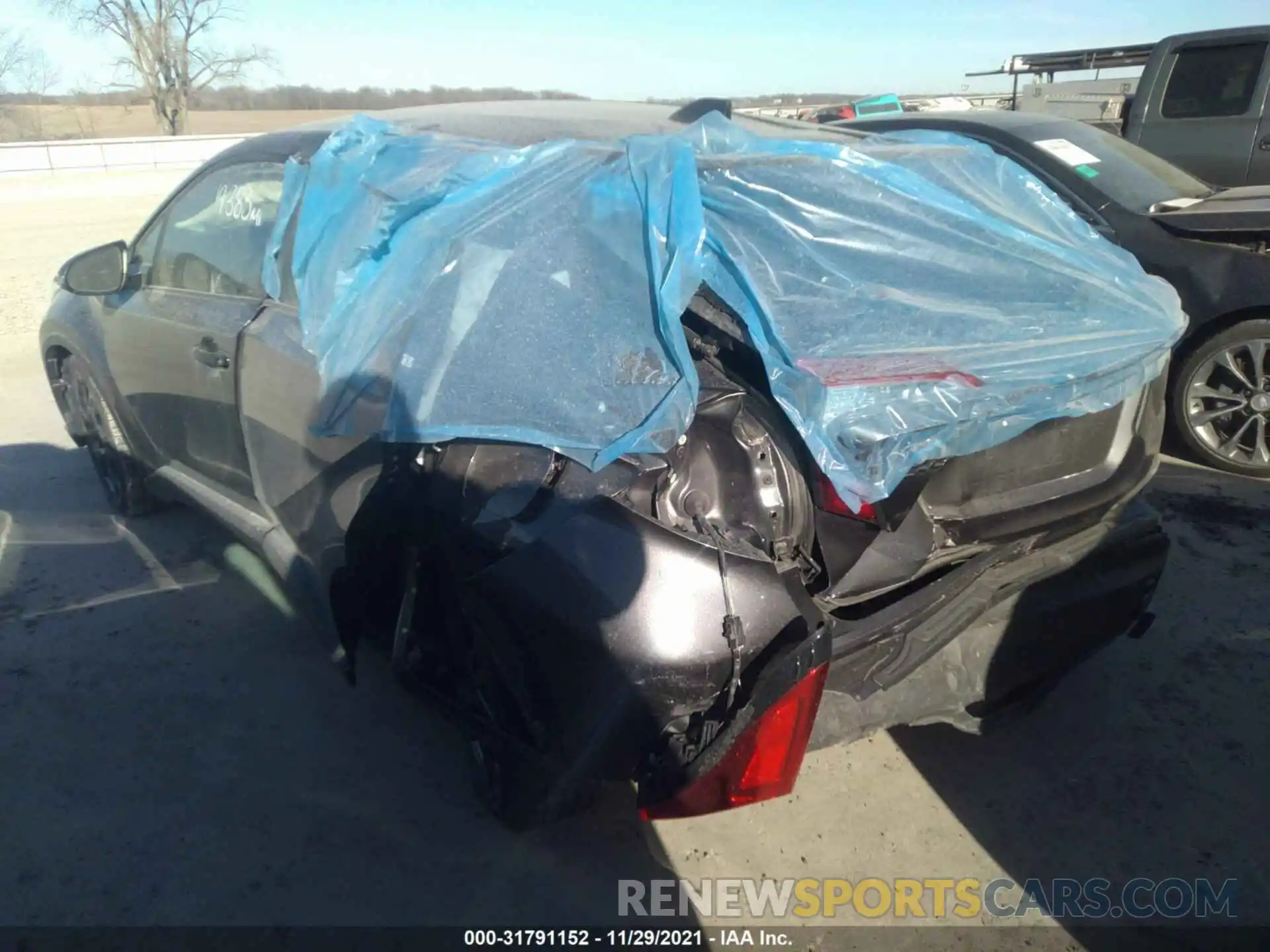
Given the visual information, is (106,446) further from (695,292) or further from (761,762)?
(761,762)

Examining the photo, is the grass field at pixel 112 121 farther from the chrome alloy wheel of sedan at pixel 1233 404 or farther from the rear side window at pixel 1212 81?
the chrome alloy wheel of sedan at pixel 1233 404

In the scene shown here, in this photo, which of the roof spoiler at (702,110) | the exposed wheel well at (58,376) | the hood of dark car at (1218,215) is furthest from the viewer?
the hood of dark car at (1218,215)

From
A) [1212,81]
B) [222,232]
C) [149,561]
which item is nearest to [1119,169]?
A: [1212,81]

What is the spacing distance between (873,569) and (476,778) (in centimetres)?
115

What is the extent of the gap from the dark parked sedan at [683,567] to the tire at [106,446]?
129 centimetres

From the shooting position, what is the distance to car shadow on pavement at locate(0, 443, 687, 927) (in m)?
2.38

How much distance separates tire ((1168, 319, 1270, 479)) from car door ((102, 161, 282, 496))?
4274 mm

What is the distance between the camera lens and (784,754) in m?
2.04

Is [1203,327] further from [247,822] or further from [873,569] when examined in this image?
[247,822]

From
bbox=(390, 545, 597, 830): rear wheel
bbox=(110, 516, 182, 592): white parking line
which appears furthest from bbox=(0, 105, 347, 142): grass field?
bbox=(390, 545, 597, 830): rear wheel

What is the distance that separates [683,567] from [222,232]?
2354 millimetres

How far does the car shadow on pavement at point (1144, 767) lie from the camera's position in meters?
2.47

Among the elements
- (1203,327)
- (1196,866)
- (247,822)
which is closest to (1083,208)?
(1203,327)

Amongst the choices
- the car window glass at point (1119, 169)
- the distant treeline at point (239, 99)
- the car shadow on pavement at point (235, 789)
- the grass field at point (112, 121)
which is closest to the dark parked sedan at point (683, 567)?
the car shadow on pavement at point (235, 789)
